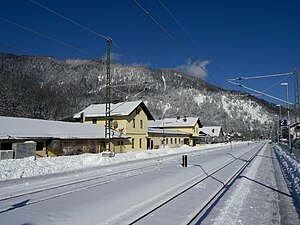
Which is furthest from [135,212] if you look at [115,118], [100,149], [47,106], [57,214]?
[47,106]

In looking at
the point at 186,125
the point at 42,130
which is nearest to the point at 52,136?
the point at 42,130

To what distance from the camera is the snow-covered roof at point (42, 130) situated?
87.5ft

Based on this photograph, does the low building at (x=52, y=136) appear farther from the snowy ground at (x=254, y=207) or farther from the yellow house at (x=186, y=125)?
the yellow house at (x=186, y=125)

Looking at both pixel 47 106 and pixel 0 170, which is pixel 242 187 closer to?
pixel 0 170

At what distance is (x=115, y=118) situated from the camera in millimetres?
45938

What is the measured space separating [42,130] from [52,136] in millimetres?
1562

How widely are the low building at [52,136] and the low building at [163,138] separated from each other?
15.6 meters

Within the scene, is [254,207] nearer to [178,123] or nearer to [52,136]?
[52,136]

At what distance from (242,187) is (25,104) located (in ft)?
187

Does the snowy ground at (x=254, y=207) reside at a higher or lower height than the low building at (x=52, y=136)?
lower

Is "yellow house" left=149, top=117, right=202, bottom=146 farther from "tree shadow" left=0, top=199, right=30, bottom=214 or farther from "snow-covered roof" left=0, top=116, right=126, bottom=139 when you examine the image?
"tree shadow" left=0, top=199, right=30, bottom=214

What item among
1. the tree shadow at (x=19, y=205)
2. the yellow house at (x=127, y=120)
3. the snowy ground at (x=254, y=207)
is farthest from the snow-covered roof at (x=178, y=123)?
the tree shadow at (x=19, y=205)

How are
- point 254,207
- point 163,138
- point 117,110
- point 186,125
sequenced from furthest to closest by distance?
point 186,125
point 163,138
point 117,110
point 254,207

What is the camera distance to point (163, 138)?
59000mm
